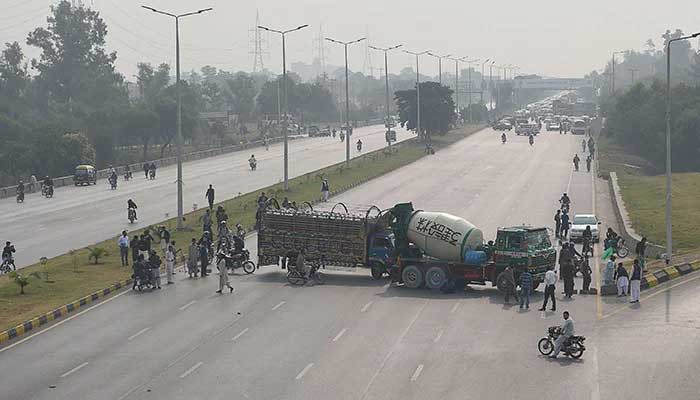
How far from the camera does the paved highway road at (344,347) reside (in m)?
23.2

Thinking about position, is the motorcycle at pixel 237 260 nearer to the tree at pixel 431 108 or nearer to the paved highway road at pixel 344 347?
the paved highway road at pixel 344 347

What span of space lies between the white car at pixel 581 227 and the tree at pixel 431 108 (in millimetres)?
78691

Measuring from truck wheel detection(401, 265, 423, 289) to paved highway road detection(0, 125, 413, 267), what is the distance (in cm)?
1741

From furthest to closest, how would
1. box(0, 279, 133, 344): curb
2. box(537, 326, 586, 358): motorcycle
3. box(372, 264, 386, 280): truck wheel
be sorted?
1. box(372, 264, 386, 280): truck wheel
2. box(0, 279, 133, 344): curb
3. box(537, 326, 586, 358): motorcycle

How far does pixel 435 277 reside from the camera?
35.0 m

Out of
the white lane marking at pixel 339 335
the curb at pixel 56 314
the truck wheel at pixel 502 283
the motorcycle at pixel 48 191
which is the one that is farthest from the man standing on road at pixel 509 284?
the motorcycle at pixel 48 191

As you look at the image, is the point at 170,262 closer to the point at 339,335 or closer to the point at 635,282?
the point at 339,335

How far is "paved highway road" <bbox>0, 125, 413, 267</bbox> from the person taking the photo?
53312 mm

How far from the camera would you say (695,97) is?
4313 inches

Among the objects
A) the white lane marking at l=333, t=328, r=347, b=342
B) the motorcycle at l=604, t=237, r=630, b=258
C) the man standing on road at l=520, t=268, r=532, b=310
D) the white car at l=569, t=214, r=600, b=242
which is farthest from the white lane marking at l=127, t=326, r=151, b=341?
the white car at l=569, t=214, r=600, b=242

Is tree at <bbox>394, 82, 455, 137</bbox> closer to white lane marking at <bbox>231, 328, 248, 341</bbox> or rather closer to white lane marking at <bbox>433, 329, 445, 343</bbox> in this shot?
white lane marking at <bbox>231, 328, 248, 341</bbox>

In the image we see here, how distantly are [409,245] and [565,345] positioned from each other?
1145 centimetres

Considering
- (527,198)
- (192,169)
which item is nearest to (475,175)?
(527,198)

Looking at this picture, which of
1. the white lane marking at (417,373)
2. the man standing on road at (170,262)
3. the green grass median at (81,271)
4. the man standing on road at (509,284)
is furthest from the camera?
the man standing on road at (170,262)
